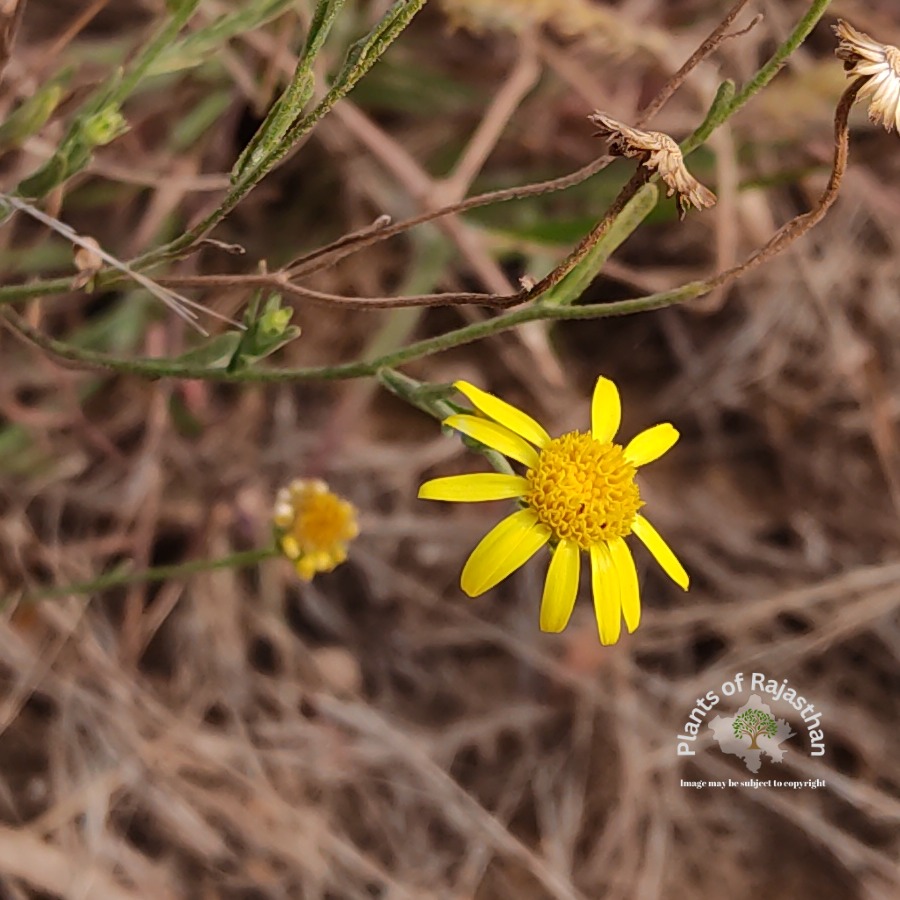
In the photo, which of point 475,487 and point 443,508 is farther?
point 443,508

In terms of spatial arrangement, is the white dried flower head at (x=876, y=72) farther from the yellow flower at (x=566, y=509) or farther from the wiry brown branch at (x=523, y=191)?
the yellow flower at (x=566, y=509)

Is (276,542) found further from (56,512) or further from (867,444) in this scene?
(867,444)

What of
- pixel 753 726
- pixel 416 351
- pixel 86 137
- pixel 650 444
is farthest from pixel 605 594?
pixel 753 726

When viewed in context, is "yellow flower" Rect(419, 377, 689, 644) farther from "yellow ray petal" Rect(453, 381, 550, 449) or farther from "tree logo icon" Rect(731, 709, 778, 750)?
"tree logo icon" Rect(731, 709, 778, 750)

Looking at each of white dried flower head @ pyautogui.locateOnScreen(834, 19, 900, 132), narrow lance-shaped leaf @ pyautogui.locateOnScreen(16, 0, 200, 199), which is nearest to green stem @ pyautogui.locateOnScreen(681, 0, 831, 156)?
white dried flower head @ pyautogui.locateOnScreen(834, 19, 900, 132)

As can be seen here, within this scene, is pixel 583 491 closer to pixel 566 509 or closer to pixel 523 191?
pixel 566 509

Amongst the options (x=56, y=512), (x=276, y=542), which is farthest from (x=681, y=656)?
(x=56, y=512)

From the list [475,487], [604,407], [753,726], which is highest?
[604,407]

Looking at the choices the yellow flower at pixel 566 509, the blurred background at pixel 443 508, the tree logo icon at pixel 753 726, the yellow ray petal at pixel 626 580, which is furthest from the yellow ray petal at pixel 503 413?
the tree logo icon at pixel 753 726
